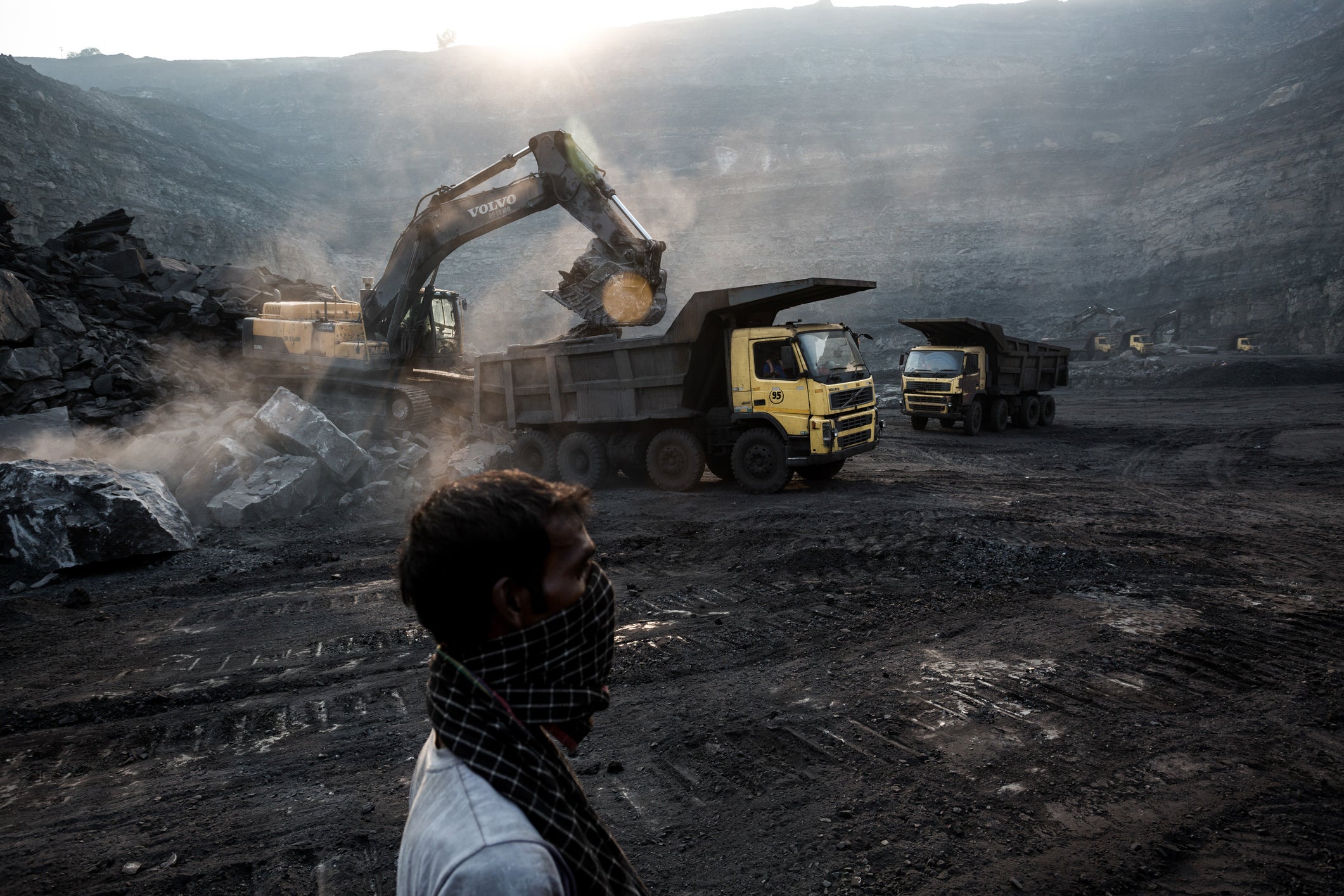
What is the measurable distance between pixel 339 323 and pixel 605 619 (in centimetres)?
1675

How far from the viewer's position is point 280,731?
4.80 metres

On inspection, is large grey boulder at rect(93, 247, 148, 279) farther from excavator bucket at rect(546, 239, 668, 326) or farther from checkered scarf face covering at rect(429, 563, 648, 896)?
checkered scarf face covering at rect(429, 563, 648, 896)

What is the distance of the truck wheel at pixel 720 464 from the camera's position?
484 inches

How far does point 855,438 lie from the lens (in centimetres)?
1155

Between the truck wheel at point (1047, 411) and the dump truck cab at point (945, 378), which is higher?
the dump truck cab at point (945, 378)

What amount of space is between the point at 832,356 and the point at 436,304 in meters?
9.37

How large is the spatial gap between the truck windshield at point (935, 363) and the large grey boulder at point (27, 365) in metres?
16.8

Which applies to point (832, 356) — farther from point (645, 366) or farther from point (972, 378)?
point (972, 378)

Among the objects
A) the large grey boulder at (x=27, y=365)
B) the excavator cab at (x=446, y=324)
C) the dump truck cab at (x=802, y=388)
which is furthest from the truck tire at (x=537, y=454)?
the large grey boulder at (x=27, y=365)

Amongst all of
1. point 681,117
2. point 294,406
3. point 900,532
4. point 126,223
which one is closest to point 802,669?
point 900,532

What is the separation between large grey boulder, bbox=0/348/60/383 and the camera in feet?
42.4

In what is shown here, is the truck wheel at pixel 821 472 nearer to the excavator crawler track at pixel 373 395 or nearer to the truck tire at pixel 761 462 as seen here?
the truck tire at pixel 761 462

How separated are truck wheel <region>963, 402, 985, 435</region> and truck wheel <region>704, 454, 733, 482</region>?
814 cm

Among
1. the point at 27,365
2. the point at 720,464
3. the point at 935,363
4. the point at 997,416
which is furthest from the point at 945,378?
the point at 27,365
